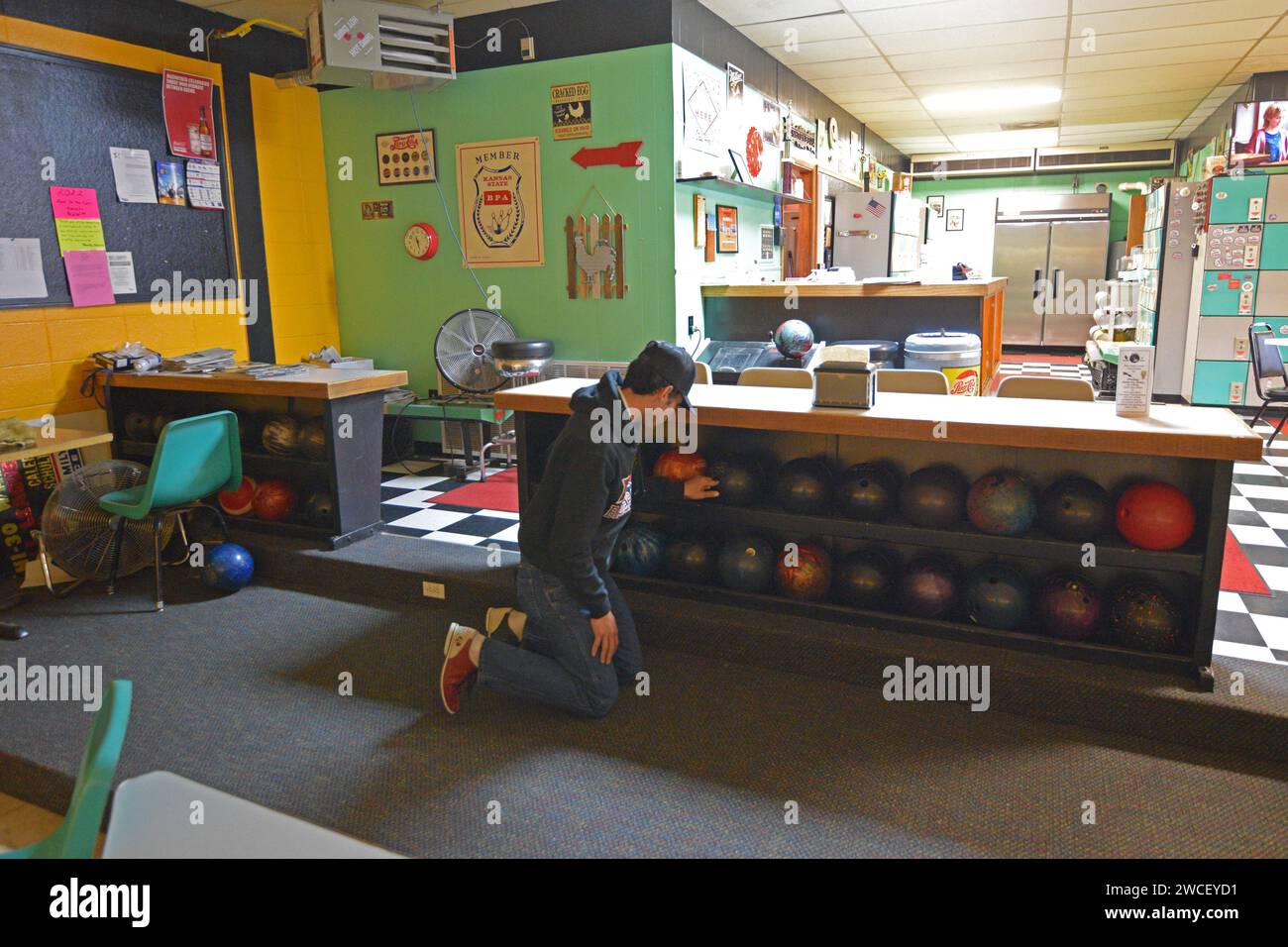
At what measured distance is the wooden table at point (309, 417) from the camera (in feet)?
14.3

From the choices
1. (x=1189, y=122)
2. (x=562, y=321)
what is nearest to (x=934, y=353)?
(x=562, y=321)

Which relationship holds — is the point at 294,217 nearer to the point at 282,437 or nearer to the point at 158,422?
the point at 158,422

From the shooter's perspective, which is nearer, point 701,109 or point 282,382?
point 282,382

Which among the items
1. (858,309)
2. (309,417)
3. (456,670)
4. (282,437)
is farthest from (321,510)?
(858,309)

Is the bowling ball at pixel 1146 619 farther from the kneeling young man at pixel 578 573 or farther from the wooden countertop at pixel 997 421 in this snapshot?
the kneeling young man at pixel 578 573

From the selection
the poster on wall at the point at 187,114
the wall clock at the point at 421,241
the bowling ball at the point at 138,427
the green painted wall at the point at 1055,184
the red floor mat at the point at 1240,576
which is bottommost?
the red floor mat at the point at 1240,576

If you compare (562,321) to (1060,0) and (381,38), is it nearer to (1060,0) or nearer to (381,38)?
(381,38)

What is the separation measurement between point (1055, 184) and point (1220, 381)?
698 cm

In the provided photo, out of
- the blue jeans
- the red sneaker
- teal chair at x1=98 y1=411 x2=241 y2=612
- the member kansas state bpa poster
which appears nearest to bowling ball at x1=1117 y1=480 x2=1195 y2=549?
the blue jeans

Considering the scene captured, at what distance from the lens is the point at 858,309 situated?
21.0ft

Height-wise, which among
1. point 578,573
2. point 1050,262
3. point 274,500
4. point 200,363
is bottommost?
point 274,500

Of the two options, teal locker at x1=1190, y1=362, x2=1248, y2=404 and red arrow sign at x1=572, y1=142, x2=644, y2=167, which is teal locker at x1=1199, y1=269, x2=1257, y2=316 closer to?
teal locker at x1=1190, y1=362, x2=1248, y2=404

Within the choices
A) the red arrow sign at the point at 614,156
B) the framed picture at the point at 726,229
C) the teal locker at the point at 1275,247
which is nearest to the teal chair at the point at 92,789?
the red arrow sign at the point at 614,156

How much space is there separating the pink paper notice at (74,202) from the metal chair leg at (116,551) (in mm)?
1893
